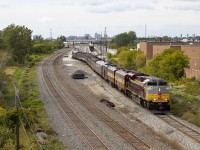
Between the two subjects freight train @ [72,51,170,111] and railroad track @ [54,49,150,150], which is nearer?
railroad track @ [54,49,150,150]

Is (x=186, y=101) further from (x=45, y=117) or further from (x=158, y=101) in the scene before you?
(x=45, y=117)

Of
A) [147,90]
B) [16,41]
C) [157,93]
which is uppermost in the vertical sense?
[16,41]

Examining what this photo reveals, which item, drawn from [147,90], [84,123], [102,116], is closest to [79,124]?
[84,123]

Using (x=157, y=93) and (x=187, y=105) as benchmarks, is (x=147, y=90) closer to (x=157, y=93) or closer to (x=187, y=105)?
(x=157, y=93)

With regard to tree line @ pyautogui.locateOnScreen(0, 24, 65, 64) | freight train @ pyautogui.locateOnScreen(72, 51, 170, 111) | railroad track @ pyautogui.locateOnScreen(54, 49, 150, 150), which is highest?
tree line @ pyautogui.locateOnScreen(0, 24, 65, 64)

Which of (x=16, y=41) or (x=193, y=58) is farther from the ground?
(x=16, y=41)

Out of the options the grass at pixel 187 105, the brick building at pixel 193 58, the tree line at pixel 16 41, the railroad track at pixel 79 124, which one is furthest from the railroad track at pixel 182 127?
the tree line at pixel 16 41

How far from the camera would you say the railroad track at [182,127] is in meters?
23.3

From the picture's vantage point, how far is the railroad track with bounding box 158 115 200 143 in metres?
23.3

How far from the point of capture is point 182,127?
1016 inches

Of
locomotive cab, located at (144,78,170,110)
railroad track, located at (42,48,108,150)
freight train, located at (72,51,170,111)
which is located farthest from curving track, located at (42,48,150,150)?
locomotive cab, located at (144,78,170,110)

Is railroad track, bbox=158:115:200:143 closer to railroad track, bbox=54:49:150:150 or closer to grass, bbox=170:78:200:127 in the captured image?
grass, bbox=170:78:200:127

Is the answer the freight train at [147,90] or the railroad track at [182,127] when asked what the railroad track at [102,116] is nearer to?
the railroad track at [182,127]

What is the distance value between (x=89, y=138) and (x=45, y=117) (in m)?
7.63
